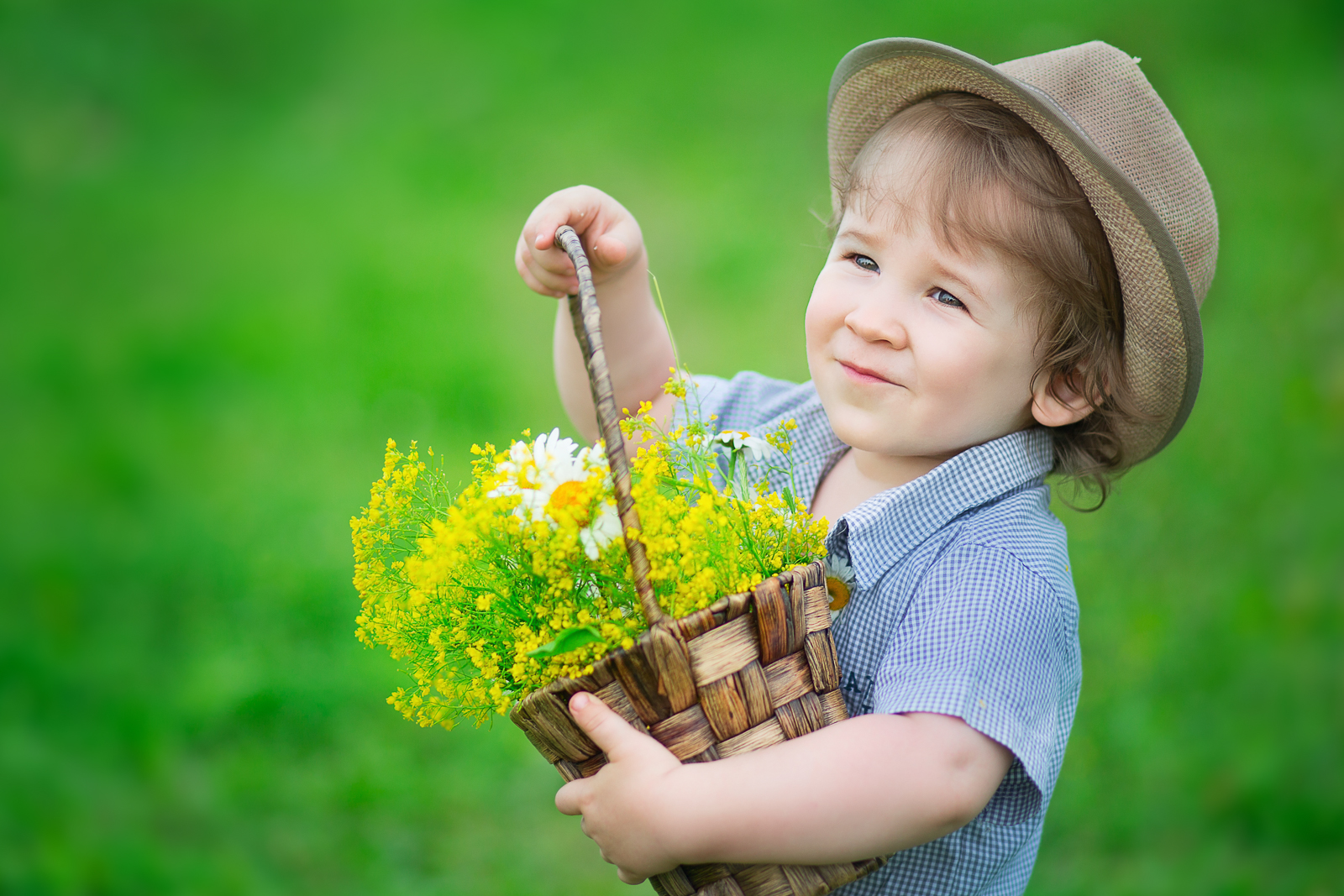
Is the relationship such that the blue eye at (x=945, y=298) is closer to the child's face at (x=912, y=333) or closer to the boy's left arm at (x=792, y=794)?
the child's face at (x=912, y=333)

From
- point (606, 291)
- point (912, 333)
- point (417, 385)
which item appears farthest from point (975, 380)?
point (417, 385)

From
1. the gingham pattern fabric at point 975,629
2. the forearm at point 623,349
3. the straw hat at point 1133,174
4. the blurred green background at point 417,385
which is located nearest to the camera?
the gingham pattern fabric at point 975,629

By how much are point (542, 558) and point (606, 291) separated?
66 centimetres

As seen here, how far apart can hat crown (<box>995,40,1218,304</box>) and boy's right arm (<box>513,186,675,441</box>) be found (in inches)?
22.7

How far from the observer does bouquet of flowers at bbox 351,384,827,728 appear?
1175 mm

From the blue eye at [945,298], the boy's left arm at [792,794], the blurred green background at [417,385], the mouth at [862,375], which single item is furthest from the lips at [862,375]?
the blurred green background at [417,385]

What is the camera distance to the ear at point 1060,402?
1.49 meters

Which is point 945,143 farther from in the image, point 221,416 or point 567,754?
point 221,416

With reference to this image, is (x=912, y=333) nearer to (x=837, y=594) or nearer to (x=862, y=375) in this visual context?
(x=862, y=375)

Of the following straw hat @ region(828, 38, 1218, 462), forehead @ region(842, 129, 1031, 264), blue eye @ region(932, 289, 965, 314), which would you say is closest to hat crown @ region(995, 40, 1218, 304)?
straw hat @ region(828, 38, 1218, 462)

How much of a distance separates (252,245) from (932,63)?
4.51m

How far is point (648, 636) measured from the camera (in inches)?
43.3

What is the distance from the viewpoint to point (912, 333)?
1381mm

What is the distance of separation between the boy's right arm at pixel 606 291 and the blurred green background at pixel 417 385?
150 cm
